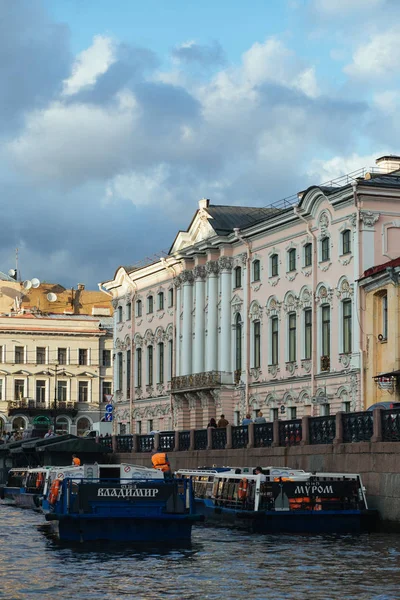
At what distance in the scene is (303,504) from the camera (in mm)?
28844

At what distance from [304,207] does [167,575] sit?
31062 mm

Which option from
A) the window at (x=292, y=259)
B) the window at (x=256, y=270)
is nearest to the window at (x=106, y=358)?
the window at (x=256, y=270)

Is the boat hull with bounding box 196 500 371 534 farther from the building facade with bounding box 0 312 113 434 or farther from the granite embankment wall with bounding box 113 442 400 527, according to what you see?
the building facade with bounding box 0 312 113 434

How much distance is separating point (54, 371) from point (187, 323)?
115 ft

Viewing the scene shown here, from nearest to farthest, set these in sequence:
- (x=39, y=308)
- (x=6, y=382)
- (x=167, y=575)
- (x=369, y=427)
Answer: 1. (x=167, y=575)
2. (x=369, y=427)
3. (x=6, y=382)
4. (x=39, y=308)

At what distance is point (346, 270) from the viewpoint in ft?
157

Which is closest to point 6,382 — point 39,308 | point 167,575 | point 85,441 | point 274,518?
point 39,308

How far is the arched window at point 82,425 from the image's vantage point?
95.9 meters

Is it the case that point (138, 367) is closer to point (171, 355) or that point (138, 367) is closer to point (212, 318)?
point (171, 355)

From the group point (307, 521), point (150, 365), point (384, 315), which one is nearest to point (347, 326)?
point (384, 315)

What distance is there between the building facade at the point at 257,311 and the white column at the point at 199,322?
0.15ft

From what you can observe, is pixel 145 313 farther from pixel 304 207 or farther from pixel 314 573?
pixel 314 573

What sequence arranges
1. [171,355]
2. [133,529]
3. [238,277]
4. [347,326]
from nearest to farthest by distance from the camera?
1. [133,529]
2. [347,326]
3. [238,277]
4. [171,355]

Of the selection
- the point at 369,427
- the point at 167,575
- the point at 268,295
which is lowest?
the point at 167,575
